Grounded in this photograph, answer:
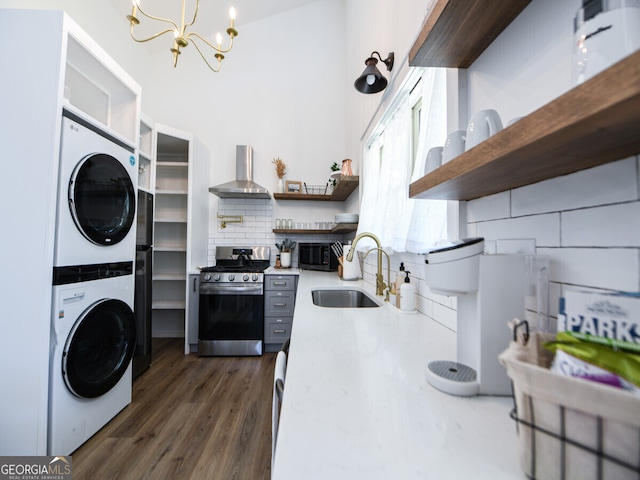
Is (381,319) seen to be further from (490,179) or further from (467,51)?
(467,51)

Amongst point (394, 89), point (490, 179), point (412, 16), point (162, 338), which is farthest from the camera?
point (162, 338)

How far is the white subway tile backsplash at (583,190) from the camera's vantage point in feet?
1.68

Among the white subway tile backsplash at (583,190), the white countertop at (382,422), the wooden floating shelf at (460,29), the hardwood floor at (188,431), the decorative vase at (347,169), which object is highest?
the decorative vase at (347,169)

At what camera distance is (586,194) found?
58cm

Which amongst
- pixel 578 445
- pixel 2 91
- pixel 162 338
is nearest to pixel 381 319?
pixel 578 445

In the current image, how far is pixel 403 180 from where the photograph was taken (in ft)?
5.81

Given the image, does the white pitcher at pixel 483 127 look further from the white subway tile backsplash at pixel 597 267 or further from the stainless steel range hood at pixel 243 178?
the stainless steel range hood at pixel 243 178

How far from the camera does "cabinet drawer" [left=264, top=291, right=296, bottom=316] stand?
3221mm

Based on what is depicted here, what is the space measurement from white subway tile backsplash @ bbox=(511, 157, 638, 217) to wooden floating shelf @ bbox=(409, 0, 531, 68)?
0.48 meters

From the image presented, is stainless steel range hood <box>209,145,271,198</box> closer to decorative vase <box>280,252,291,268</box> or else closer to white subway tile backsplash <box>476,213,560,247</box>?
decorative vase <box>280,252,291,268</box>

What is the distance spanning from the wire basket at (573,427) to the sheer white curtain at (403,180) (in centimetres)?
95

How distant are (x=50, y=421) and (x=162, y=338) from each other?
2.37 m

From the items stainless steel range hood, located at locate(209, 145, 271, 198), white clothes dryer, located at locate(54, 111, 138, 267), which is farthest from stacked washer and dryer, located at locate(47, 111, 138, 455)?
stainless steel range hood, located at locate(209, 145, 271, 198)

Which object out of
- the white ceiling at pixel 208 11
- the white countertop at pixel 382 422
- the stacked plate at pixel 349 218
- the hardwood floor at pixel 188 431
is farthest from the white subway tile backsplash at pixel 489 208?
the white ceiling at pixel 208 11
